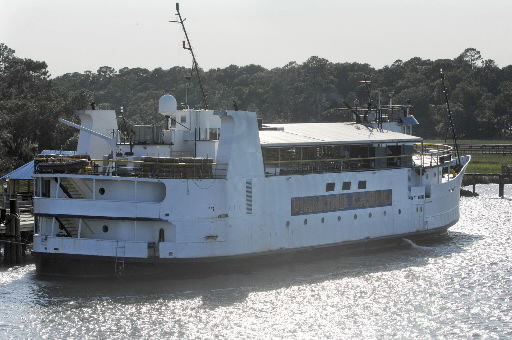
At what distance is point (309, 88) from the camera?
385ft

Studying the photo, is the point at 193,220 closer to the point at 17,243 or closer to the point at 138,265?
the point at 138,265

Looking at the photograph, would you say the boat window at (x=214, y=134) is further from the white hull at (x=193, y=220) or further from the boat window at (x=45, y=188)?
the boat window at (x=45, y=188)

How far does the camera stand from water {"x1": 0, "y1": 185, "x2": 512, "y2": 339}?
31.5 metres

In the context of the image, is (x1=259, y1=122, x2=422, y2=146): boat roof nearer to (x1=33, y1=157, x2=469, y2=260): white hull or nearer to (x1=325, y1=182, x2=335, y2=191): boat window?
(x1=33, y1=157, x2=469, y2=260): white hull

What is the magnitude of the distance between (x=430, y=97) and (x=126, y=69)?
48.3 meters

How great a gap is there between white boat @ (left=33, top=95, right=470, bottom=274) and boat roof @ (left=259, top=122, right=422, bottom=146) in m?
0.08

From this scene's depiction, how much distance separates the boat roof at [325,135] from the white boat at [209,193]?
0.28 ft

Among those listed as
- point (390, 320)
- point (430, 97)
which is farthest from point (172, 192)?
point (430, 97)

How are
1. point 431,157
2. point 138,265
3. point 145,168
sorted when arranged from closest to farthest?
1. point 138,265
2. point 145,168
3. point 431,157

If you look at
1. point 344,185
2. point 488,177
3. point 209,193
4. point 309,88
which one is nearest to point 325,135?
point 344,185

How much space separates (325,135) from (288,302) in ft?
42.6

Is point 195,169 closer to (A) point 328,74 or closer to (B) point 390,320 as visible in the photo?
(B) point 390,320

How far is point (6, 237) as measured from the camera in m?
44.0

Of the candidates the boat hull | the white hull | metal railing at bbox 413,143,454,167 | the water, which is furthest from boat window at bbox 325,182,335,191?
metal railing at bbox 413,143,454,167
